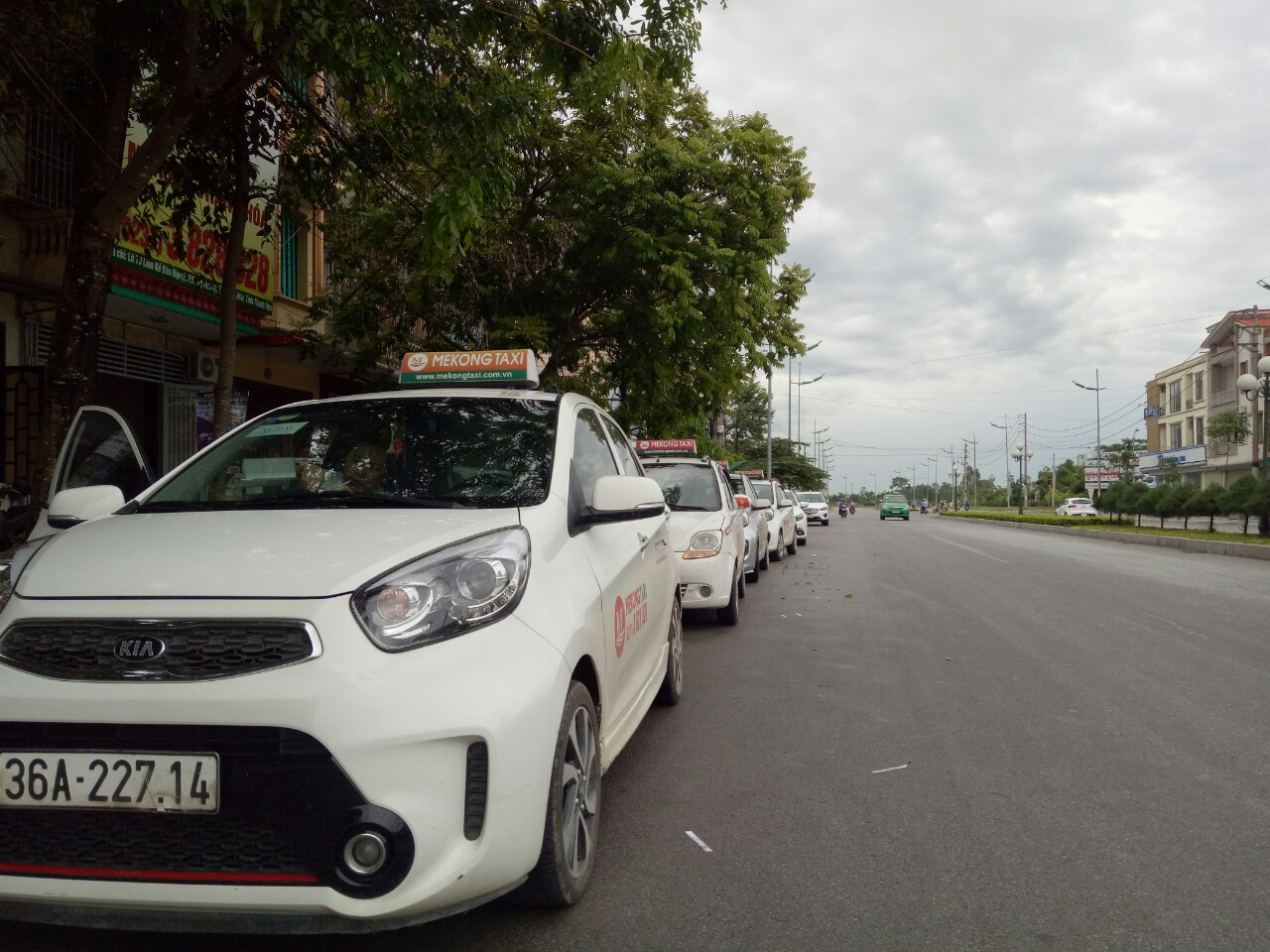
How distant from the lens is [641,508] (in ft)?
11.6

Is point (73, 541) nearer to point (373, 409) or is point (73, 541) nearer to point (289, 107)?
point (373, 409)

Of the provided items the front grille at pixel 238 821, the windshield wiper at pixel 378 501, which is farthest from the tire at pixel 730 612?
the front grille at pixel 238 821

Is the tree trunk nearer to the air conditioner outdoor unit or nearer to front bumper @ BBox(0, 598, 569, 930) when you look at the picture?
the air conditioner outdoor unit

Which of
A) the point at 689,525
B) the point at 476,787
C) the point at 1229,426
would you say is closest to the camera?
the point at 476,787

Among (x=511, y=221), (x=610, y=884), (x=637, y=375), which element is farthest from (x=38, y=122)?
(x=610, y=884)

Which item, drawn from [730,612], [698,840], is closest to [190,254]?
[730,612]

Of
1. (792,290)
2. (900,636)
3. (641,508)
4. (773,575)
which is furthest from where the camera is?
(792,290)

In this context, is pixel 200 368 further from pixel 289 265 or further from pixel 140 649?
pixel 140 649

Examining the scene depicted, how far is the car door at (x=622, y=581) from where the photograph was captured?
3.48 metres

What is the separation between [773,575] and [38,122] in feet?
Answer: 35.6

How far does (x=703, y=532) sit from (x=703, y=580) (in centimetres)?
42

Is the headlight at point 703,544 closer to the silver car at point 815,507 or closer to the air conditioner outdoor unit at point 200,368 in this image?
the air conditioner outdoor unit at point 200,368

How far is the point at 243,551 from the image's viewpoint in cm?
262

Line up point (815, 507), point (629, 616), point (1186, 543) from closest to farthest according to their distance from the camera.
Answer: point (629, 616) < point (1186, 543) < point (815, 507)
